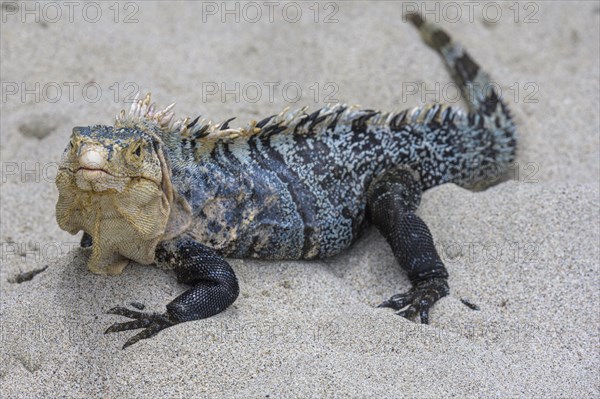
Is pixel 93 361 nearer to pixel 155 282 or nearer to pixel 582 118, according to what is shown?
pixel 155 282

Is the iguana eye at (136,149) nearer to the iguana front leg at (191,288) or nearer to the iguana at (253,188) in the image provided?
the iguana at (253,188)

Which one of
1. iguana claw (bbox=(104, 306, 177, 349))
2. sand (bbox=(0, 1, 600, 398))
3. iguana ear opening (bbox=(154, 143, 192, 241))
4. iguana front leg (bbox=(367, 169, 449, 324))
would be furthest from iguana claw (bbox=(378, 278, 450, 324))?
iguana claw (bbox=(104, 306, 177, 349))

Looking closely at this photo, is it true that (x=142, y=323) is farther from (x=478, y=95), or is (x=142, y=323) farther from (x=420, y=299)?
(x=478, y=95)

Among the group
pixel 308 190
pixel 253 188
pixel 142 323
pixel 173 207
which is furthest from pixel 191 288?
pixel 308 190

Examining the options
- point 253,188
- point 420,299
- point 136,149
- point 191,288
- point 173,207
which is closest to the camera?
point 136,149

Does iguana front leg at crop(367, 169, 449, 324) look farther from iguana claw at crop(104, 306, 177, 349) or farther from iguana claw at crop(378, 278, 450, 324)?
iguana claw at crop(104, 306, 177, 349)

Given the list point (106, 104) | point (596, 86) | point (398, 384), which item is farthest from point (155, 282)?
point (596, 86)
